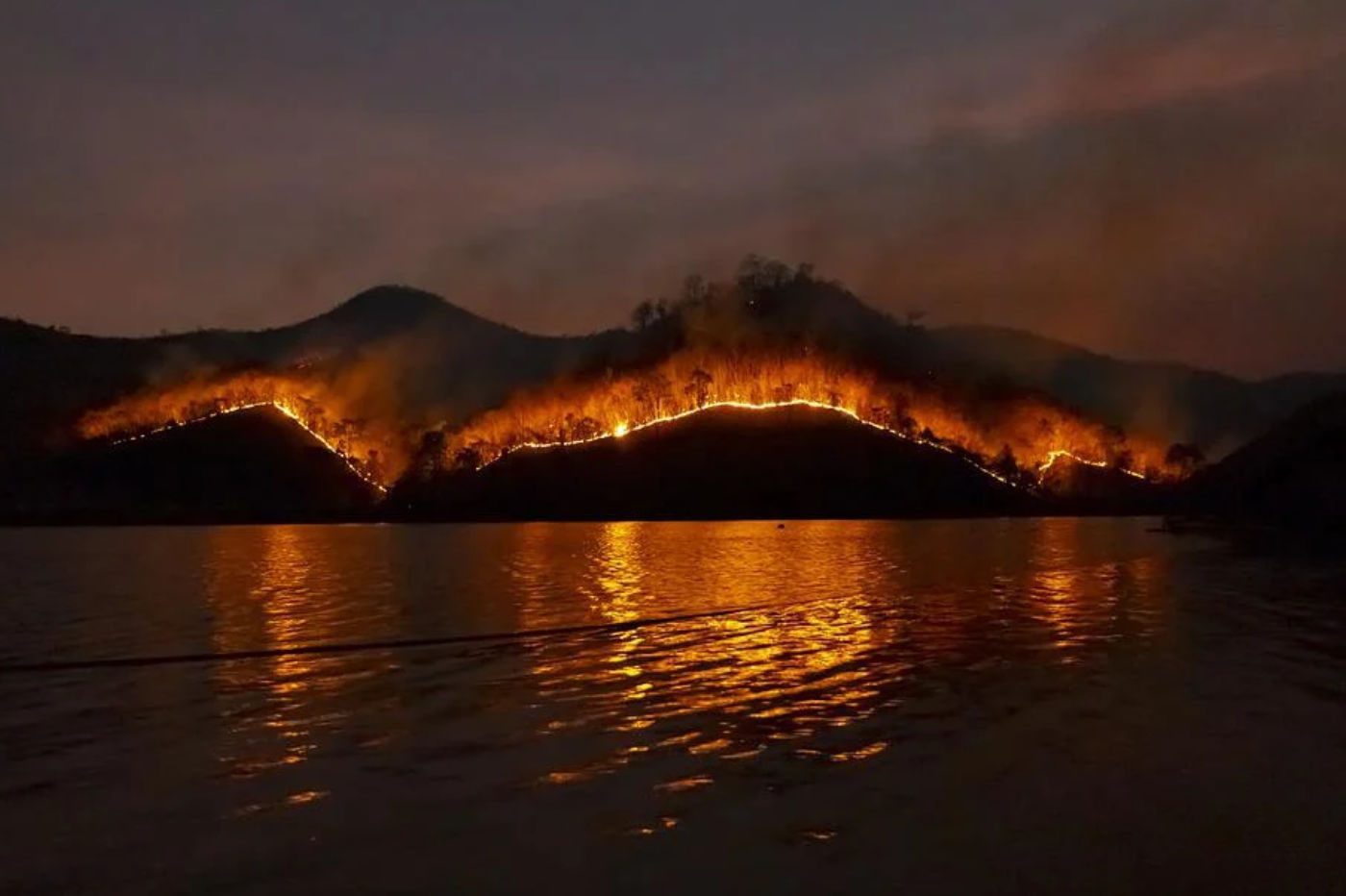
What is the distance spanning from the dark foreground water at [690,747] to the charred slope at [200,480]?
113 meters

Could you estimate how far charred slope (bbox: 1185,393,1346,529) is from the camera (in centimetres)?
6347

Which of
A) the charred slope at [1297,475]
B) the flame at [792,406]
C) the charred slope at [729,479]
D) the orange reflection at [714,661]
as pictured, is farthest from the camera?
the flame at [792,406]

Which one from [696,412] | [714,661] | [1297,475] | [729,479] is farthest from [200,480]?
[714,661]

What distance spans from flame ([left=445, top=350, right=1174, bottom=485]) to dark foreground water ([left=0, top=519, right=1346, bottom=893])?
113674 millimetres

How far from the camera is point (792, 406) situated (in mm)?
146750

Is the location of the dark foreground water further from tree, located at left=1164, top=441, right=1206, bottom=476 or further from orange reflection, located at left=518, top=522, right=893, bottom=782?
tree, located at left=1164, top=441, right=1206, bottom=476

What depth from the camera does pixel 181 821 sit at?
460 inches

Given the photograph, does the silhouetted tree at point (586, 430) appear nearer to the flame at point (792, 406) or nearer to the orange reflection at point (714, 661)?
the flame at point (792, 406)

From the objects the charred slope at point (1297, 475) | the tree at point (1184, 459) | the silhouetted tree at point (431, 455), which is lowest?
the charred slope at point (1297, 475)

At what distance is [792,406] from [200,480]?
7455 cm

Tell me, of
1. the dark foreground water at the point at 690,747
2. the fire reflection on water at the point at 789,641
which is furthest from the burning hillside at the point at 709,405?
the dark foreground water at the point at 690,747

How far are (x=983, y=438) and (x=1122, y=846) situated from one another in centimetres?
14879

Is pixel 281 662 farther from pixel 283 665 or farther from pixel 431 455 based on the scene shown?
pixel 431 455

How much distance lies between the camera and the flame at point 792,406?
481 ft
